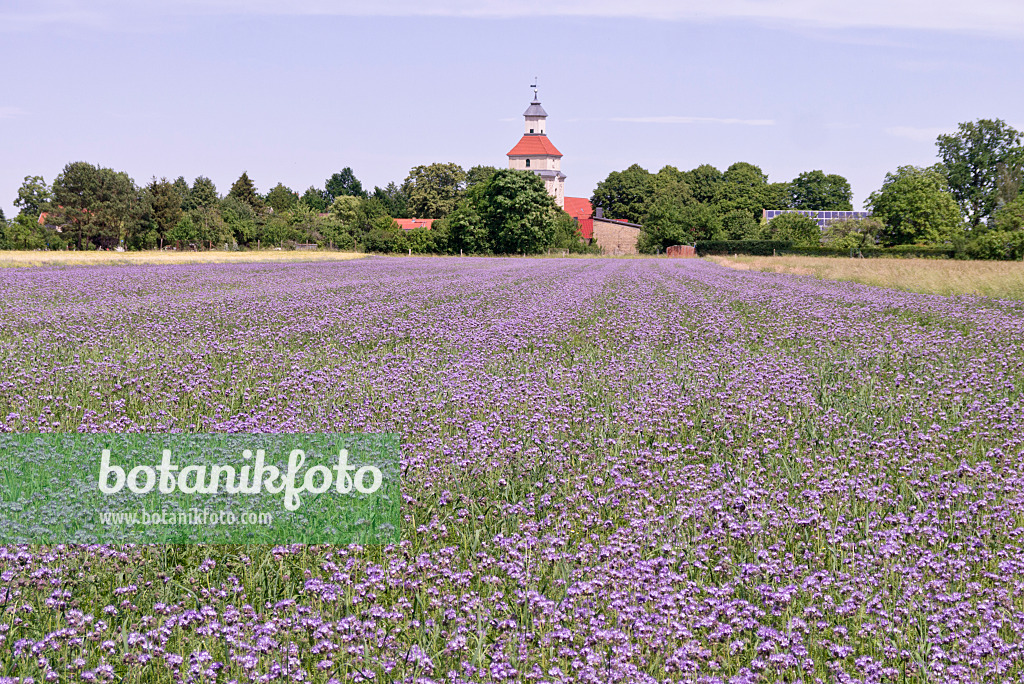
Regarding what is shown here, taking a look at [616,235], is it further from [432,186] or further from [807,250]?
[807,250]

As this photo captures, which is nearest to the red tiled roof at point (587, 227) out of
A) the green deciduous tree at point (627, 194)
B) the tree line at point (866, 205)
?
the tree line at point (866, 205)

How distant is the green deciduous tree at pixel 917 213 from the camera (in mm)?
91188

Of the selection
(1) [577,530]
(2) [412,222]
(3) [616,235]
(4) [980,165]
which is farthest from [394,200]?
(1) [577,530]

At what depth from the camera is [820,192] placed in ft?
455

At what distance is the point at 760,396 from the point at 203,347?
6469mm

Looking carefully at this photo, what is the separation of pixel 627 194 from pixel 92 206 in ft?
286

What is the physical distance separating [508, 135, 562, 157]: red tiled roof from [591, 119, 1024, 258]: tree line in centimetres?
1180

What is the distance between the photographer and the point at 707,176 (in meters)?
154

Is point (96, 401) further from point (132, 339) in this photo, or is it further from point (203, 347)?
point (132, 339)

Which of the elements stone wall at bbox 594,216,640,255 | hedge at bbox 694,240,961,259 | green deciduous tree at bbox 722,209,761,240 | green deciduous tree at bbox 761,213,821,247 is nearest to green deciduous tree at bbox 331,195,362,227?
stone wall at bbox 594,216,640,255

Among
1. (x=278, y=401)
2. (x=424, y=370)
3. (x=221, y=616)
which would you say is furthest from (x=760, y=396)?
(x=221, y=616)

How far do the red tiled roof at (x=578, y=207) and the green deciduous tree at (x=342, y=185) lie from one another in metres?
52.9

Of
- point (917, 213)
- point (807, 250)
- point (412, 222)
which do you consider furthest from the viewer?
point (412, 222)

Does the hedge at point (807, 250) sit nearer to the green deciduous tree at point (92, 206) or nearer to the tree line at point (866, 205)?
the tree line at point (866, 205)
